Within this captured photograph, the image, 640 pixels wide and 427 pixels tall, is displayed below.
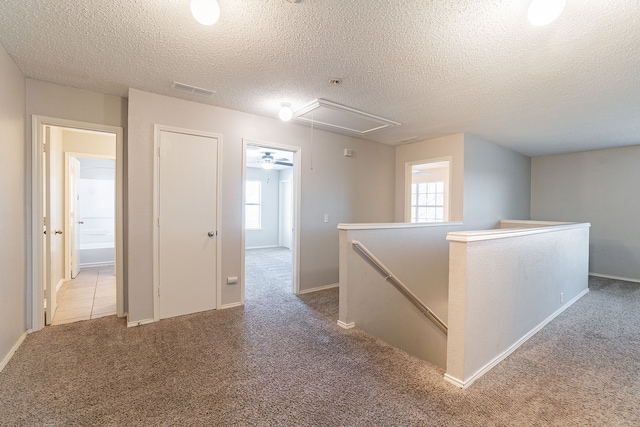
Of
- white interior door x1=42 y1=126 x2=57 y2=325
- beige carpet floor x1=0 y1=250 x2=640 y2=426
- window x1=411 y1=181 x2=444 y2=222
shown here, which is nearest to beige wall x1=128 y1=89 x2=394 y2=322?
beige carpet floor x1=0 y1=250 x2=640 y2=426

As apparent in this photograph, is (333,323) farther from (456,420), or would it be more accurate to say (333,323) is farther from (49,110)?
(49,110)

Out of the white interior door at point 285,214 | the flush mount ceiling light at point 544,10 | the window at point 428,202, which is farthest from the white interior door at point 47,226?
the window at point 428,202

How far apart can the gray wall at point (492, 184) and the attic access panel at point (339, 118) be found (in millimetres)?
1683

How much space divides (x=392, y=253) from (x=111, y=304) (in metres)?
3.68

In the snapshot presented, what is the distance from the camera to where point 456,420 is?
1.73 m

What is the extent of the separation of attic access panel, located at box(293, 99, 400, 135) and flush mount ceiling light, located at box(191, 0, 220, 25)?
5.46ft

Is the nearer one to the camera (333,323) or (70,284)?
(333,323)

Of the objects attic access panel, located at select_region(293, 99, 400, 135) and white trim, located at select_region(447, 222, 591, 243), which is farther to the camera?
attic access panel, located at select_region(293, 99, 400, 135)

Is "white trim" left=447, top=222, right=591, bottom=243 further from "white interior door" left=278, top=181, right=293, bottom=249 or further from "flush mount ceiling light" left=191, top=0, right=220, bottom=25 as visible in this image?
"white interior door" left=278, top=181, right=293, bottom=249

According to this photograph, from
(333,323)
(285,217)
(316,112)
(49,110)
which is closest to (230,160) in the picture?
(316,112)

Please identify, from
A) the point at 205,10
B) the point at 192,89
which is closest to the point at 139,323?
the point at 192,89

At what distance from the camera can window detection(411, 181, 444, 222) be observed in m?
7.57

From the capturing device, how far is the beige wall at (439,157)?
4676 millimetres

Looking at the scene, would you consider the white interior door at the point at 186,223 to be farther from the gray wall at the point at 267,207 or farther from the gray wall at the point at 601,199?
the gray wall at the point at 601,199
